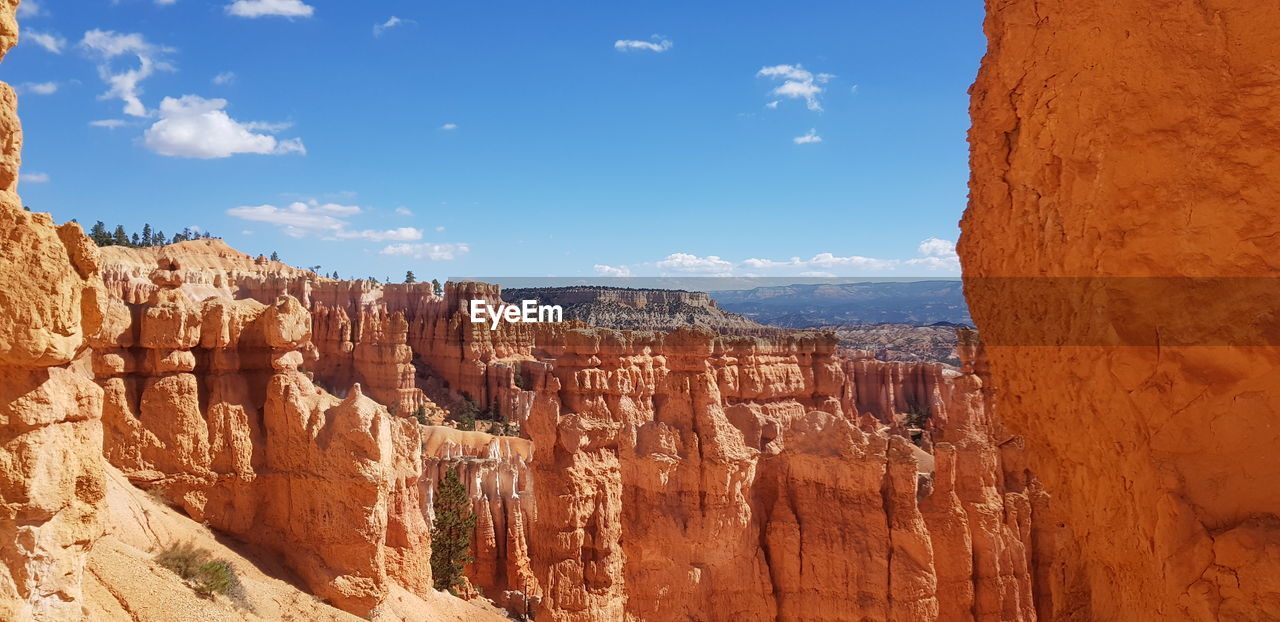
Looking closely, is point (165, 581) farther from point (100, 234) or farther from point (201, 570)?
point (100, 234)

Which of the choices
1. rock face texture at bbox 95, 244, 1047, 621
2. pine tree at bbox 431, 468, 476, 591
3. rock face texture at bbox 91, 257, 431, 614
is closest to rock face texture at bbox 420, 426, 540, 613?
pine tree at bbox 431, 468, 476, 591

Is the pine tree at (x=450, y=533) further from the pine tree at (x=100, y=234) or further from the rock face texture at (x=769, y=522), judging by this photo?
the pine tree at (x=100, y=234)

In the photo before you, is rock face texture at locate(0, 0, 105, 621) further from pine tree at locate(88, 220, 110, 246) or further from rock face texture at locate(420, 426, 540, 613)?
pine tree at locate(88, 220, 110, 246)

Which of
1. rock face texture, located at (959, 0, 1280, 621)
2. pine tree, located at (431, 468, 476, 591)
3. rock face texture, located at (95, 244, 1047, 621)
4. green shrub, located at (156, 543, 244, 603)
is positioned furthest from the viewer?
pine tree, located at (431, 468, 476, 591)

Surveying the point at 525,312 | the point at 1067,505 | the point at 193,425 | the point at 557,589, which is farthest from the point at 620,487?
the point at 525,312

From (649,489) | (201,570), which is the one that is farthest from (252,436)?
(649,489)

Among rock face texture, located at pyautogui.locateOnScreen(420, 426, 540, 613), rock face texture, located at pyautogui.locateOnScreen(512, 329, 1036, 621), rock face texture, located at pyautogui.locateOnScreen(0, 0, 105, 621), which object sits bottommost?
rock face texture, located at pyautogui.locateOnScreen(420, 426, 540, 613)

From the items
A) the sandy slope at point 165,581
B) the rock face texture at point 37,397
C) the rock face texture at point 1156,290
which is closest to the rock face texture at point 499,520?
the sandy slope at point 165,581
